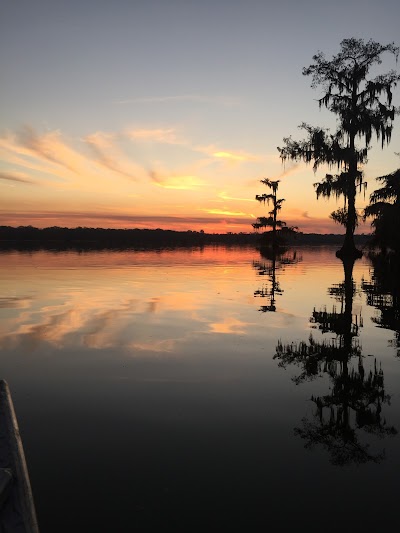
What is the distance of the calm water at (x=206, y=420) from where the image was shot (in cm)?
308

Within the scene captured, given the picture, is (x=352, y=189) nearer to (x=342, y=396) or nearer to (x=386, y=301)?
(x=386, y=301)

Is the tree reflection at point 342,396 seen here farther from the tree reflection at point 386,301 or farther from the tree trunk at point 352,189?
the tree trunk at point 352,189

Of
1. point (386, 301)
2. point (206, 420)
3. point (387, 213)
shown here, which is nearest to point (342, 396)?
point (206, 420)

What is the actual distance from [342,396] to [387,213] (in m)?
25.7

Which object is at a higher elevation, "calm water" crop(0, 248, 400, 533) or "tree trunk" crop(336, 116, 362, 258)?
"tree trunk" crop(336, 116, 362, 258)

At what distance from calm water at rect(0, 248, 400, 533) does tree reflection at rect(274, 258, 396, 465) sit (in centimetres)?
2

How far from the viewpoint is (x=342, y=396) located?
204 inches

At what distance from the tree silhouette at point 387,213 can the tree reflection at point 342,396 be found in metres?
20.9

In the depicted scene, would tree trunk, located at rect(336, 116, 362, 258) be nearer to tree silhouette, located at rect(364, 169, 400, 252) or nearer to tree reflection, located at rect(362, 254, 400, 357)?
tree silhouette, located at rect(364, 169, 400, 252)

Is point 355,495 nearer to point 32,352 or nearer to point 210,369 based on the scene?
point 210,369

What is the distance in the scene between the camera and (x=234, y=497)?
319 cm

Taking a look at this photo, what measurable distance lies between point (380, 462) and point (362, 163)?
1114 inches

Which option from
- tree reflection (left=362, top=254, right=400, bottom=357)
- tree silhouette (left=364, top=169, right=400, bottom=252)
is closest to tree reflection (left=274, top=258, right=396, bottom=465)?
tree reflection (left=362, top=254, right=400, bottom=357)

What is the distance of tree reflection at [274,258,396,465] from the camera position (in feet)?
13.2
